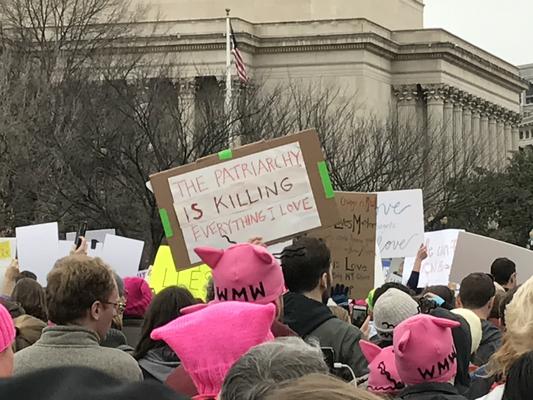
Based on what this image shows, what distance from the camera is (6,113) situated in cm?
3133

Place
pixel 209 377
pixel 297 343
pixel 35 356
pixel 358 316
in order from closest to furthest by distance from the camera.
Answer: pixel 297 343
pixel 209 377
pixel 35 356
pixel 358 316

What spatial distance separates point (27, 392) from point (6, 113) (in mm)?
30362

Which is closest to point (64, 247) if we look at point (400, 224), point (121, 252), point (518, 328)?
point (121, 252)

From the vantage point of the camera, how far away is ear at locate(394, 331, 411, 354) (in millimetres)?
4926

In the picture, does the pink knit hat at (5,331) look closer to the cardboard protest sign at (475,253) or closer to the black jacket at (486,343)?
the black jacket at (486,343)

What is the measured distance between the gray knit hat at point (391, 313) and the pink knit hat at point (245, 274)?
3.39 feet

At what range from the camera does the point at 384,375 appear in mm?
5238

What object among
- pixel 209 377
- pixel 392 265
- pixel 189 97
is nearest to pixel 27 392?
pixel 209 377

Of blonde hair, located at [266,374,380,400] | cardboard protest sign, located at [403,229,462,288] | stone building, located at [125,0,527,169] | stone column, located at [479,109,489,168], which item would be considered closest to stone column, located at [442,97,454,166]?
stone building, located at [125,0,527,169]

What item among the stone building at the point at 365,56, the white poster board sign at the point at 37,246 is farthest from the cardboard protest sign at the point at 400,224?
the stone building at the point at 365,56

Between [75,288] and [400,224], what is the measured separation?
807 centimetres

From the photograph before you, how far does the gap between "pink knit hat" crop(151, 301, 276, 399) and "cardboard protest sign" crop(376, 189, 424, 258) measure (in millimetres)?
8733

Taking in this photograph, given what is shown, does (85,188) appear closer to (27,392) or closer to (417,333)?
(417,333)

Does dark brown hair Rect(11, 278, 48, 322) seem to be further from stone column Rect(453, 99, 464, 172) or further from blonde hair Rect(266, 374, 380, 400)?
stone column Rect(453, 99, 464, 172)
